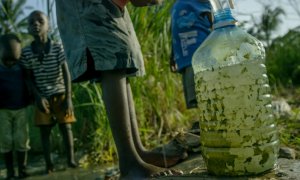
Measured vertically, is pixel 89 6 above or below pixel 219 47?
above

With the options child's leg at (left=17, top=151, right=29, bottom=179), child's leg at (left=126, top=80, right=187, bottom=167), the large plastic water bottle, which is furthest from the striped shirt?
the large plastic water bottle

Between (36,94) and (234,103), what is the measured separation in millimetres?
2951

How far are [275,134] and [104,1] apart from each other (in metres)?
0.97

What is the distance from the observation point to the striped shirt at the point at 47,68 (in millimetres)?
4359

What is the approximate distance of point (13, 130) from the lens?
14.5ft

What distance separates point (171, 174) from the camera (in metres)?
1.91

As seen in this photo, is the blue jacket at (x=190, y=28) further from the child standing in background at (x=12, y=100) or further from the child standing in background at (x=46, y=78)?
the child standing in background at (x=12, y=100)

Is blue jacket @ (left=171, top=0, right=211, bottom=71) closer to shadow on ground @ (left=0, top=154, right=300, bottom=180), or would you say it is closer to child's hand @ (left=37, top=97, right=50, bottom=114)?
shadow on ground @ (left=0, top=154, right=300, bottom=180)

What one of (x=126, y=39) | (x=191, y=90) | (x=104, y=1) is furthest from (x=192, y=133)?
(x=104, y=1)

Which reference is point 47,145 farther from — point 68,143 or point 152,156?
point 152,156

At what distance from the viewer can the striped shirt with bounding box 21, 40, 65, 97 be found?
14.3 feet

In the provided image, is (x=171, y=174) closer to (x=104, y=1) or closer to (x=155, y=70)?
(x=104, y=1)

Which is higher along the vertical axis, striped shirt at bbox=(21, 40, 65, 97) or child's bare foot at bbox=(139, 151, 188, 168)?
striped shirt at bbox=(21, 40, 65, 97)

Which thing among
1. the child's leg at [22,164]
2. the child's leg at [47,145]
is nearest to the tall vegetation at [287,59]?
the child's leg at [47,145]
